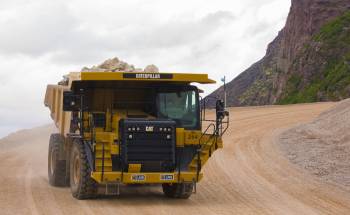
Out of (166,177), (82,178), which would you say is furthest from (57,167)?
(166,177)

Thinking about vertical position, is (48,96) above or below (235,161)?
above

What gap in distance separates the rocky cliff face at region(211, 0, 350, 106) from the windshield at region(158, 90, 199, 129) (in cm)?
4970

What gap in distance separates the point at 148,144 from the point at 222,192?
336 centimetres

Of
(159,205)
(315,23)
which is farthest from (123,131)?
(315,23)

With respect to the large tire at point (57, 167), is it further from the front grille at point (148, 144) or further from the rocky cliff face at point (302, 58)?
the rocky cliff face at point (302, 58)

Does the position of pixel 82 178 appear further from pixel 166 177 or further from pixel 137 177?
pixel 166 177

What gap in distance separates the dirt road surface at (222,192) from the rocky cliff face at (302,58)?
138ft

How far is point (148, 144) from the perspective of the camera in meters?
14.7

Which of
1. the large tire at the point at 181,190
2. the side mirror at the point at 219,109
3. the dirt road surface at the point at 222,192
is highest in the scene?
the side mirror at the point at 219,109

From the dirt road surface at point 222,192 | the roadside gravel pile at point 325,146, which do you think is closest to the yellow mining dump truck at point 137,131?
the dirt road surface at point 222,192

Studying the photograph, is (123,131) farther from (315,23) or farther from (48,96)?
(315,23)

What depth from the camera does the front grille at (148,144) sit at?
14594mm

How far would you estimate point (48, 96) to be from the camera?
2223cm

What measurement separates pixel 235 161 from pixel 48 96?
6.68 meters
